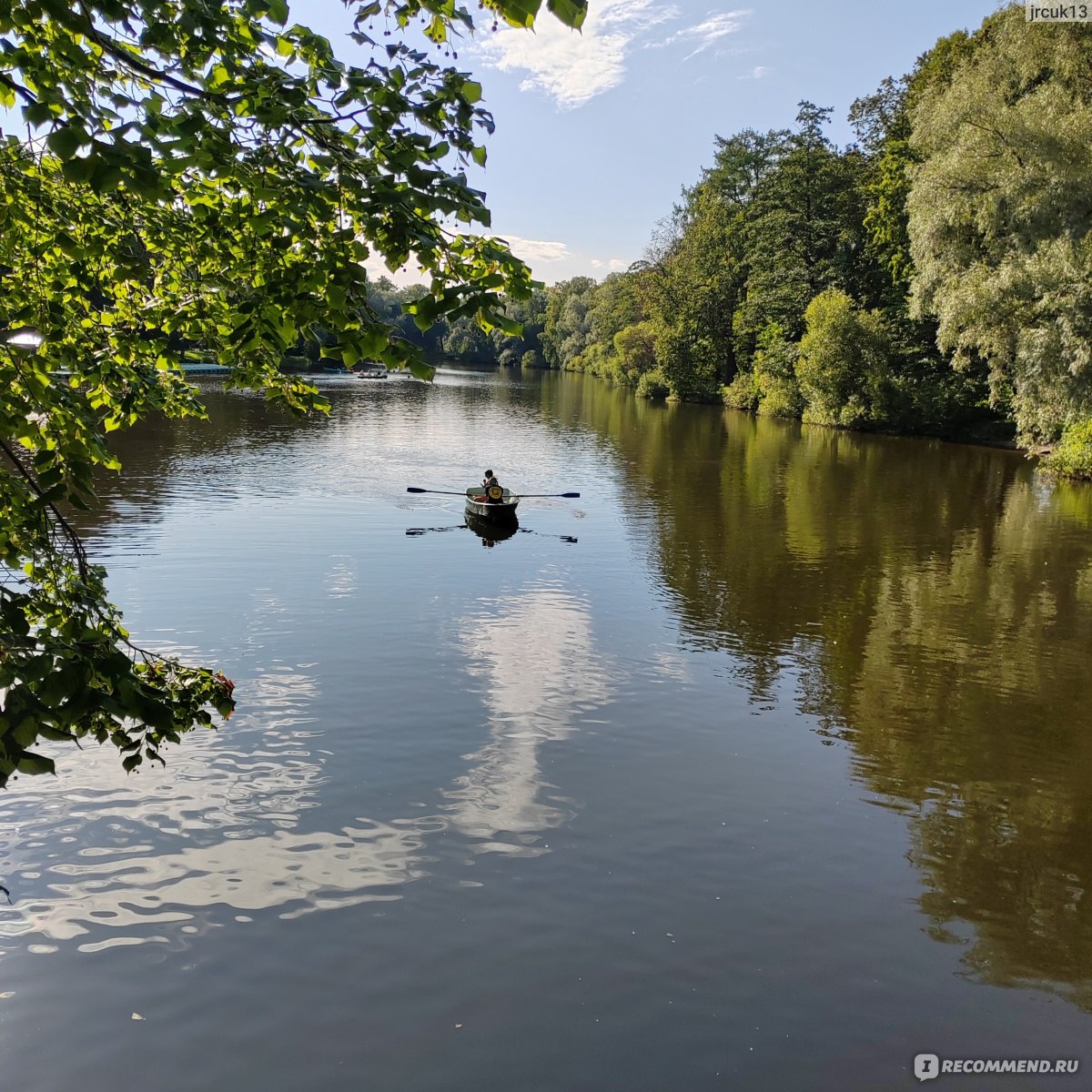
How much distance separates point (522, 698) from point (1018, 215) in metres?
26.1

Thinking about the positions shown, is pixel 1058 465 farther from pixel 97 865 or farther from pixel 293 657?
pixel 97 865

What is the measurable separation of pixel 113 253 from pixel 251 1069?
529cm

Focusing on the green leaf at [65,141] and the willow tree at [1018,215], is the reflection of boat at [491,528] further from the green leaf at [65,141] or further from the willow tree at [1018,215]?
the green leaf at [65,141]

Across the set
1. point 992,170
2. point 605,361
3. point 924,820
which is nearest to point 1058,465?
point 992,170

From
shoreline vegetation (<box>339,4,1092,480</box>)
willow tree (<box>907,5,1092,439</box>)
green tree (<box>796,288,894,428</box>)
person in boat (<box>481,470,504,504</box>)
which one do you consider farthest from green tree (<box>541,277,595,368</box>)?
person in boat (<box>481,470,504,504</box>)

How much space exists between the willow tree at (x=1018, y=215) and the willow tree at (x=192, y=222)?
2950 cm

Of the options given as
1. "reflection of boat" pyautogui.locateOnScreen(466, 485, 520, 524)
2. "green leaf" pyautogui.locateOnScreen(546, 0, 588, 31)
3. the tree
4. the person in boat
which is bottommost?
"reflection of boat" pyautogui.locateOnScreen(466, 485, 520, 524)

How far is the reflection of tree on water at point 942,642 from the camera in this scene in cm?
872

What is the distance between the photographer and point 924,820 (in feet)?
32.1

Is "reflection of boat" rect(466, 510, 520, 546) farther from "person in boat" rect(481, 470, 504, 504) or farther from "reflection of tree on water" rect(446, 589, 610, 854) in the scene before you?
"reflection of tree on water" rect(446, 589, 610, 854)

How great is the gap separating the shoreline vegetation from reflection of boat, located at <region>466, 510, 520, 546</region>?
17.2 ft

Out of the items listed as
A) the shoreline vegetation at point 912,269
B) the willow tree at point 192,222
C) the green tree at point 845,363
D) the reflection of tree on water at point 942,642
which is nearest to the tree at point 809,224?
the shoreline vegetation at point 912,269

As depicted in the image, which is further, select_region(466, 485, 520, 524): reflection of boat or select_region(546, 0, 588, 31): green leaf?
select_region(466, 485, 520, 524): reflection of boat

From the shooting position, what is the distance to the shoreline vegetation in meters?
29.0
